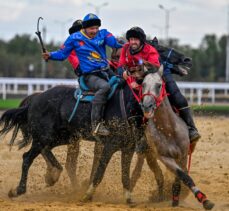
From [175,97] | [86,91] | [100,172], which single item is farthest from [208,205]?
[86,91]

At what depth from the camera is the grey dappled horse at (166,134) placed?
9656 mm

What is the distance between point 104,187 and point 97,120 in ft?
4.27

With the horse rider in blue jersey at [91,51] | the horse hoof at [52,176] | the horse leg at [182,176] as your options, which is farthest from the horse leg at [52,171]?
the horse leg at [182,176]

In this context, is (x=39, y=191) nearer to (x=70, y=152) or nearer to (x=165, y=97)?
(x=70, y=152)

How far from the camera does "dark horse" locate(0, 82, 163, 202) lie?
1054 centimetres

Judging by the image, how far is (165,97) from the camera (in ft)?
32.5

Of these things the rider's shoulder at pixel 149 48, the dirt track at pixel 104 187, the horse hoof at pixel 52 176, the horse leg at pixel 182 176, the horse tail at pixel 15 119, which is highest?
the rider's shoulder at pixel 149 48

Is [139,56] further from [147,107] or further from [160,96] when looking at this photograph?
[147,107]

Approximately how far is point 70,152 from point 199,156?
3.82m

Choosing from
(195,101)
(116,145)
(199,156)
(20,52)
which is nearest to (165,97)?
(116,145)

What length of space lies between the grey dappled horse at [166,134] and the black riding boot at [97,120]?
85cm

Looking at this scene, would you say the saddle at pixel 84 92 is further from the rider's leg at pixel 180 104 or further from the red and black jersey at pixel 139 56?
A: the rider's leg at pixel 180 104

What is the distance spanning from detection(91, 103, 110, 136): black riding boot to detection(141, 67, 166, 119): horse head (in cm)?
127

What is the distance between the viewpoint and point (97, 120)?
10.8 metres
